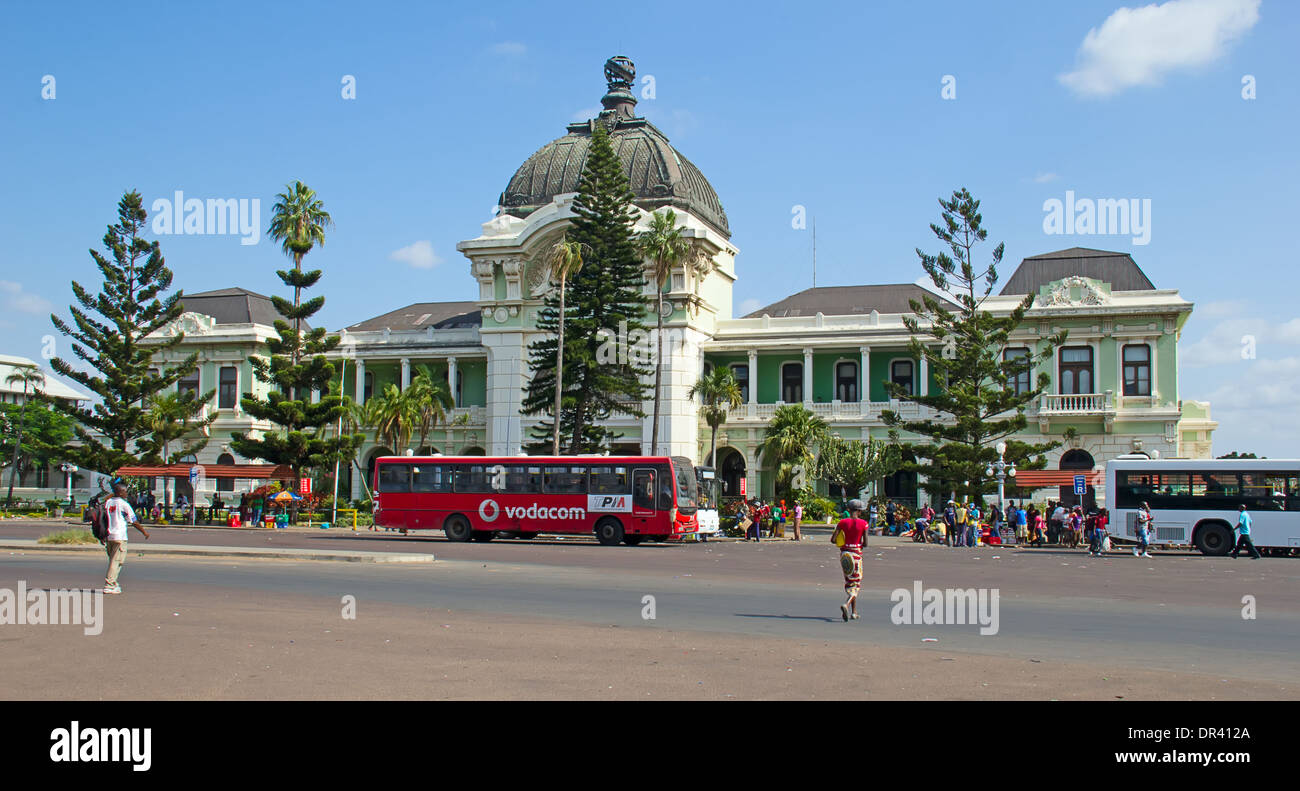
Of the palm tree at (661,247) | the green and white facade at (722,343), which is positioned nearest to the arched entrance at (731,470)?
the green and white facade at (722,343)

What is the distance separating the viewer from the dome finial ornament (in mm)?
58562

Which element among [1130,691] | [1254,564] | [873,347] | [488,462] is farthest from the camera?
[873,347]

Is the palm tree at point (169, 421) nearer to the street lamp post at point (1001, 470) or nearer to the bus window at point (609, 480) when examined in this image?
the bus window at point (609, 480)

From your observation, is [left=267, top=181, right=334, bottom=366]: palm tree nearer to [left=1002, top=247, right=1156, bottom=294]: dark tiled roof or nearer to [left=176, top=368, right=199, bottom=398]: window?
[left=176, top=368, right=199, bottom=398]: window

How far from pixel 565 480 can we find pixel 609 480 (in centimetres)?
133

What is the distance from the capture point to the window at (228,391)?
5806 centimetres

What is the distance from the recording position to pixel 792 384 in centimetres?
5284

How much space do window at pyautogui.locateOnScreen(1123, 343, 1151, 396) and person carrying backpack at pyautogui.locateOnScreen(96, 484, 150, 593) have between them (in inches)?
1669

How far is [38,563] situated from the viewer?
2050 cm

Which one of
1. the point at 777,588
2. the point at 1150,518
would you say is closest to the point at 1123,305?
the point at 1150,518

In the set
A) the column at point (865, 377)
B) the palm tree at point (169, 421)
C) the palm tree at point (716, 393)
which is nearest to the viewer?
the palm tree at point (716, 393)

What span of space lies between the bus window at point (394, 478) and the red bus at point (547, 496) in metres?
Answer: 0.03
